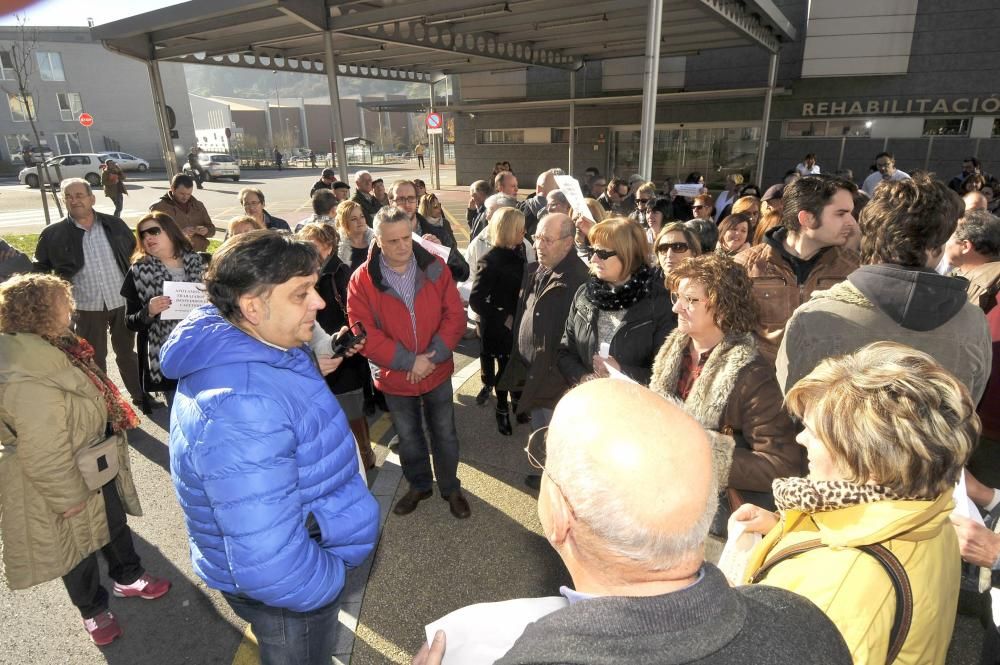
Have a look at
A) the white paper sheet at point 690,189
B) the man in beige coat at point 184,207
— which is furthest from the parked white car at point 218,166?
the white paper sheet at point 690,189

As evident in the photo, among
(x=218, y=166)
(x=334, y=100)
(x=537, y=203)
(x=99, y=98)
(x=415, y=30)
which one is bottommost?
(x=537, y=203)

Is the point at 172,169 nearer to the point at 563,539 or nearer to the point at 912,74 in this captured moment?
the point at 563,539

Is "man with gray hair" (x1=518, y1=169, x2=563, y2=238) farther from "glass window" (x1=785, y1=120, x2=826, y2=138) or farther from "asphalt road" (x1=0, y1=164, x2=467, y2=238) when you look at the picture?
"glass window" (x1=785, y1=120, x2=826, y2=138)

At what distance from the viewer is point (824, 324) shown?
2236mm

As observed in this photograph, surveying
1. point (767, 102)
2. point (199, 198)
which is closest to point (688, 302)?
point (767, 102)

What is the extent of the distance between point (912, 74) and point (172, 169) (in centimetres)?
2013

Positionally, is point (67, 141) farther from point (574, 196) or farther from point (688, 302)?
point (688, 302)

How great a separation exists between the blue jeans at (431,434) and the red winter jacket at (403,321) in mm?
96

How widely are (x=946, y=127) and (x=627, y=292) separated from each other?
62.3 ft

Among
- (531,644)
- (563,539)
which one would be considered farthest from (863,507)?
(531,644)

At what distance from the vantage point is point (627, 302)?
3080 mm

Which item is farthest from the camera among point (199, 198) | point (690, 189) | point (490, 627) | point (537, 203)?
point (199, 198)

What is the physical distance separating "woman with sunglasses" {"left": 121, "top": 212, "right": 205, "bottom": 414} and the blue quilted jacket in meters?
2.71

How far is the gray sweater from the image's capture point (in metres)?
0.78
